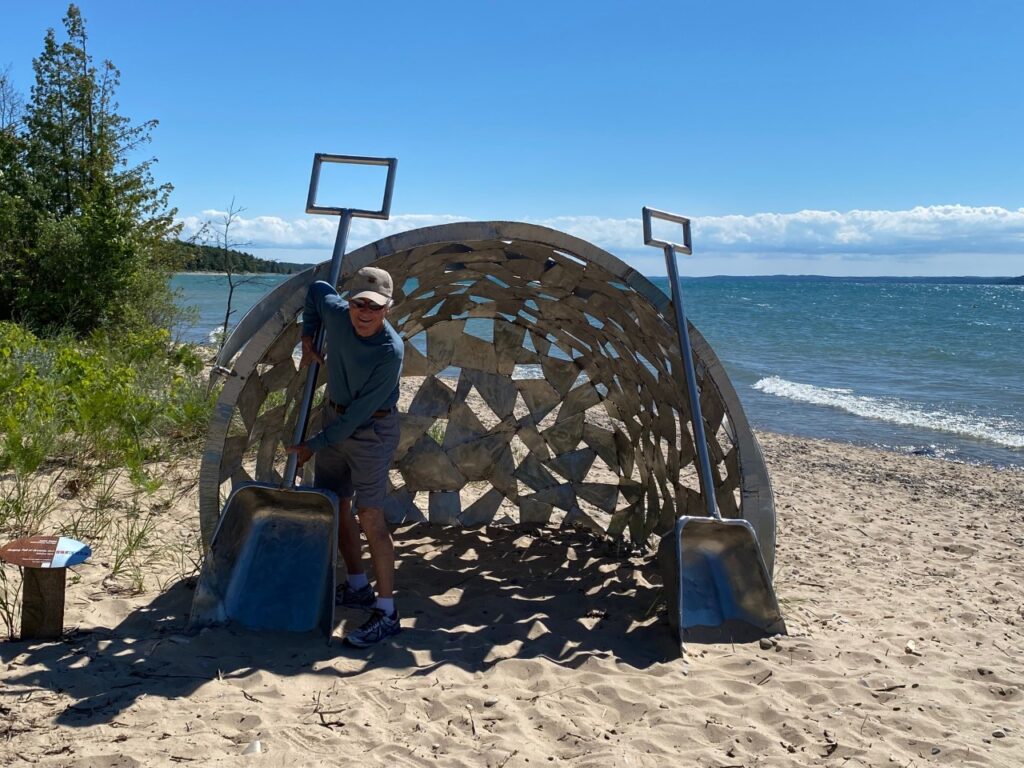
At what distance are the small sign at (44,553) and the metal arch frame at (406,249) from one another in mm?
665

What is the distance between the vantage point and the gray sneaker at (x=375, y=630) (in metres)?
3.82

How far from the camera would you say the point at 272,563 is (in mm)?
4082

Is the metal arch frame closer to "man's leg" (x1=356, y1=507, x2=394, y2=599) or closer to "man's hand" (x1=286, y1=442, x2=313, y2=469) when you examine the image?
"man's hand" (x1=286, y1=442, x2=313, y2=469)

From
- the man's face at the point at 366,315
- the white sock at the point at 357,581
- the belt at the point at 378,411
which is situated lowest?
the white sock at the point at 357,581

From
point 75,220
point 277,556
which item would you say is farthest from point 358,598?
point 75,220

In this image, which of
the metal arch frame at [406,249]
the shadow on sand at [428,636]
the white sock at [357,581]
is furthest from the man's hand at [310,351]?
the shadow on sand at [428,636]

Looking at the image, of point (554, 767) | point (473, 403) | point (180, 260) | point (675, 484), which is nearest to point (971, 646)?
point (675, 484)

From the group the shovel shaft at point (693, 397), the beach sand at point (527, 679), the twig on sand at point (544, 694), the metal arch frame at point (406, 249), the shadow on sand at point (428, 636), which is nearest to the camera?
the beach sand at point (527, 679)

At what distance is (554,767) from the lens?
290 cm

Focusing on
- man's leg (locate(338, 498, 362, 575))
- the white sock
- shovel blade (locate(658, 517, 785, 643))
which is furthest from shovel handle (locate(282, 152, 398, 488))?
shovel blade (locate(658, 517, 785, 643))

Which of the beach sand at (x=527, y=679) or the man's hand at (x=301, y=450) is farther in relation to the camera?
the man's hand at (x=301, y=450)

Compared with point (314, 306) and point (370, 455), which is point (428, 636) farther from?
point (314, 306)

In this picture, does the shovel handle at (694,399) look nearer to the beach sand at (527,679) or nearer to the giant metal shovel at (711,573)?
the giant metal shovel at (711,573)

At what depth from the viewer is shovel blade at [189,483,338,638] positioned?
390 cm
